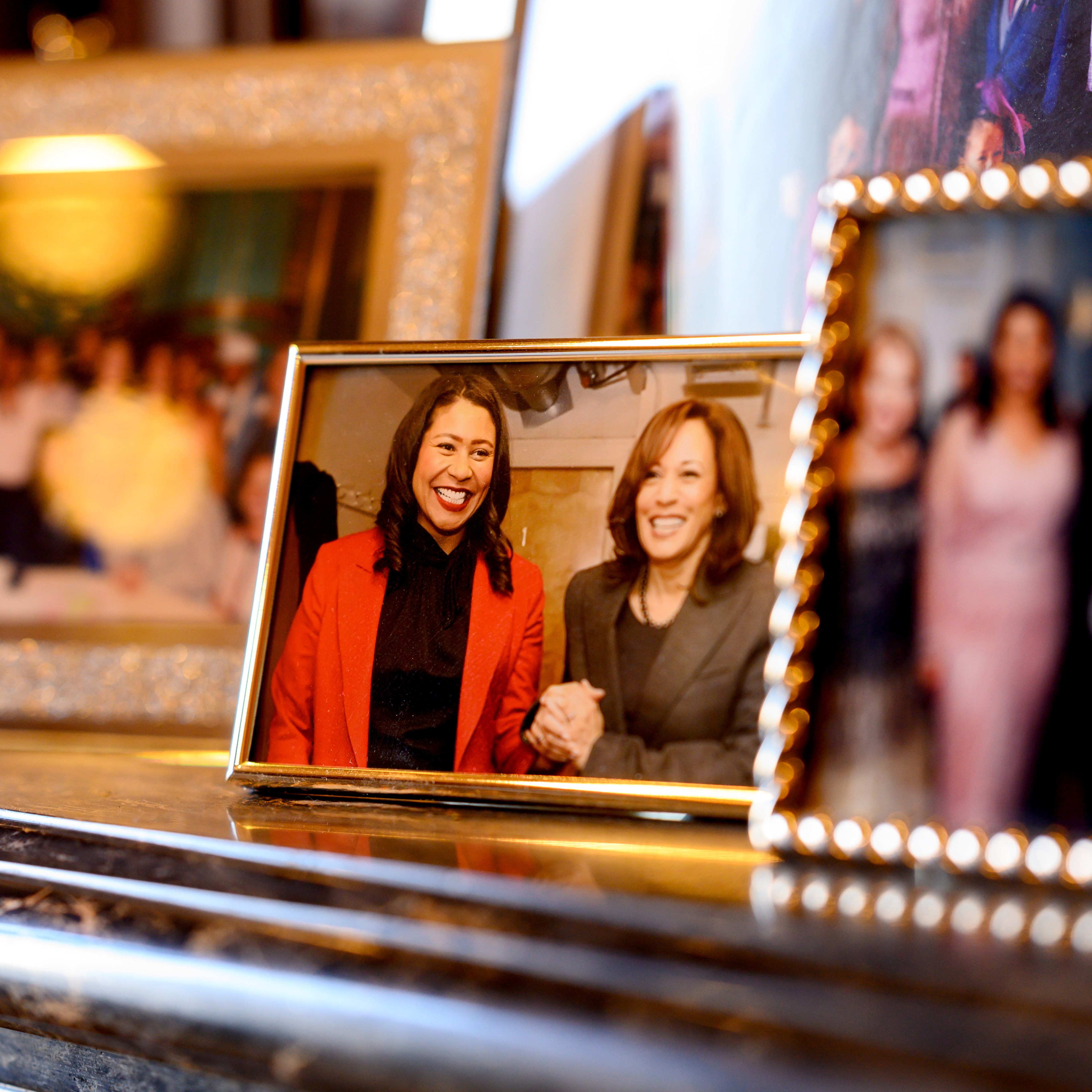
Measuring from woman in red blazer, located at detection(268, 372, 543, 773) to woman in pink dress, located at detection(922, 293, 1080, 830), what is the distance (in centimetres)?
23

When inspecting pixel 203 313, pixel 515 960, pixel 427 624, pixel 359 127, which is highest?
pixel 359 127

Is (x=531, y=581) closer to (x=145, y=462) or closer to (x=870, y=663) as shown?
(x=870, y=663)

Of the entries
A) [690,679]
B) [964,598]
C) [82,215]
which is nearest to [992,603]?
[964,598]

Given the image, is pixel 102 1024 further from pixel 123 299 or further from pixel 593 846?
pixel 123 299

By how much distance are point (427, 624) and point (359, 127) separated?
650mm

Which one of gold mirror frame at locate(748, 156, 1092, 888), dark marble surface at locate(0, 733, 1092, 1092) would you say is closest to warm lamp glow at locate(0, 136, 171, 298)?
dark marble surface at locate(0, 733, 1092, 1092)

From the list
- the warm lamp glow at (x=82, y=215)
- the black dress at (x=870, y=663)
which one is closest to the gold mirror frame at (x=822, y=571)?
the black dress at (x=870, y=663)

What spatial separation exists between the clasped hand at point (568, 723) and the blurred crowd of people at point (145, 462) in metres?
0.46

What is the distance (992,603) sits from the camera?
39cm

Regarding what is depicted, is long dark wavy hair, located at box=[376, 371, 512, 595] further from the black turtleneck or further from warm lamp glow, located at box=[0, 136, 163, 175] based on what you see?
warm lamp glow, located at box=[0, 136, 163, 175]

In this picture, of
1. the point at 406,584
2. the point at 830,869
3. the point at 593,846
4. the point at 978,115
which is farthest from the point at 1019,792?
the point at 978,115

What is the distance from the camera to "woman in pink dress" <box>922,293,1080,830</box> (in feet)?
1.26

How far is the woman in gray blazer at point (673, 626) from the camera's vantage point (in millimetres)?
514

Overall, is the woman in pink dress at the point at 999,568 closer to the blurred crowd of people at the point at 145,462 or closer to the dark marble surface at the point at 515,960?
the dark marble surface at the point at 515,960
